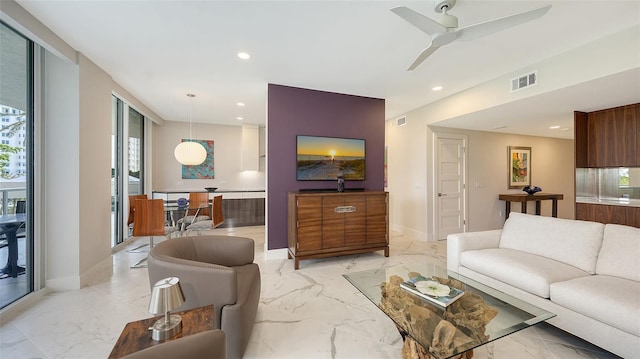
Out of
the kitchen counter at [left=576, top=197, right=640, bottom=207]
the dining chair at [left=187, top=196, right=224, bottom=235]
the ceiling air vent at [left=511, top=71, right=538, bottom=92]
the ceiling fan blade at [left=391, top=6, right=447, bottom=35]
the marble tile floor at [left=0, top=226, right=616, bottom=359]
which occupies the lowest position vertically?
the marble tile floor at [left=0, top=226, right=616, bottom=359]

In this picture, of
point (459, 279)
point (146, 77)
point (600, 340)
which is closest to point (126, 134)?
point (146, 77)

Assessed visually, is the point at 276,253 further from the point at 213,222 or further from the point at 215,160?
the point at 215,160

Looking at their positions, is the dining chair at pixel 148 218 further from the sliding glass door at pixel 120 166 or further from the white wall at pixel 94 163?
the sliding glass door at pixel 120 166

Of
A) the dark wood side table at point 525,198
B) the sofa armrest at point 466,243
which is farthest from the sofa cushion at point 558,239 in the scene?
the dark wood side table at point 525,198

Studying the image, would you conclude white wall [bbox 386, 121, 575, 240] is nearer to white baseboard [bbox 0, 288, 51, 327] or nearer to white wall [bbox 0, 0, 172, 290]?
white wall [bbox 0, 0, 172, 290]

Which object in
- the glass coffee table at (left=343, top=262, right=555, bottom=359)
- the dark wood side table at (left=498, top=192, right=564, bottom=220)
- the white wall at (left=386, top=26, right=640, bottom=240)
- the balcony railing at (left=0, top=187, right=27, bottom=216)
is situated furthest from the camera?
the dark wood side table at (left=498, top=192, right=564, bottom=220)

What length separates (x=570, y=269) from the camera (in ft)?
7.31

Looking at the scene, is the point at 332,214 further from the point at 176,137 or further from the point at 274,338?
the point at 176,137

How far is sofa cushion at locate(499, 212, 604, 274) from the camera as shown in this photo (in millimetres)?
2277

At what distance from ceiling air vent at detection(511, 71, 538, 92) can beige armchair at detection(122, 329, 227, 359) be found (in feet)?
13.6

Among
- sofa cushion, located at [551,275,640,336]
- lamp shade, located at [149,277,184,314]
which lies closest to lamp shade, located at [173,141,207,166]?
lamp shade, located at [149,277,184,314]

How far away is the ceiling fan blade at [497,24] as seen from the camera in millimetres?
1720

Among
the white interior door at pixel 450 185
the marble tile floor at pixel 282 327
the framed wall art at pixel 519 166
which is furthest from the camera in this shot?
the framed wall art at pixel 519 166

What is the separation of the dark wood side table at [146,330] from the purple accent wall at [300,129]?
101 inches
